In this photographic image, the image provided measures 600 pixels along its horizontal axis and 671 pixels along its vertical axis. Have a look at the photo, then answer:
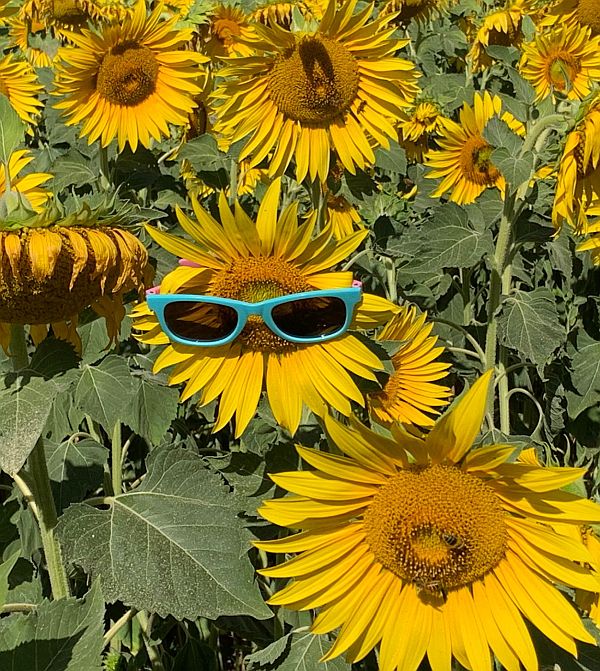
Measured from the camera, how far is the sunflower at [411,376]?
1938 mm

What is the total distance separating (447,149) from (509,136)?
1.06 m

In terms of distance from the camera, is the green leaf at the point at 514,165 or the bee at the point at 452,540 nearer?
the bee at the point at 452,540

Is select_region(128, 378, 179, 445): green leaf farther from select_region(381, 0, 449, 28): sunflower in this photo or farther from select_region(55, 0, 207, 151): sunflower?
select_region(381, 0, 449, 28): sunflower

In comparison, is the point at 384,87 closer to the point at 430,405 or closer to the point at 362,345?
the point at 430,405

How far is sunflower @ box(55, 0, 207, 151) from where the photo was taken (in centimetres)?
278

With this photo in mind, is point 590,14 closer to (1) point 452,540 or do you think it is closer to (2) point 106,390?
(2) point 106,390

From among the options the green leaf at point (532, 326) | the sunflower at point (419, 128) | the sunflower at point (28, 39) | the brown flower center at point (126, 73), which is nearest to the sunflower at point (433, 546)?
the green leaf at point (532, 326)

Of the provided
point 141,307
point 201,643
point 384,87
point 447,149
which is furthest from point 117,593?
point 447,149

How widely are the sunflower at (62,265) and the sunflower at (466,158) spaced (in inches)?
84.0

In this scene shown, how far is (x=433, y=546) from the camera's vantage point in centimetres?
122

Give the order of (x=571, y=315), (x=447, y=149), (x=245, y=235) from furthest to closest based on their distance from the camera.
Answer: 1. (x=447, y=149)
2. (x=571, y=315)
3. (x=245, y=235)

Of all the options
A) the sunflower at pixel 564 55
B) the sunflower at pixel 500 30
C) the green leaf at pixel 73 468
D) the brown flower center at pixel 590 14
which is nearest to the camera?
the green leaf at pixel 73 468

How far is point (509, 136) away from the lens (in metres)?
2.27

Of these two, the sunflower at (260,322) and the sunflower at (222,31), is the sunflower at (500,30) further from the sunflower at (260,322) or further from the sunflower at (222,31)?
the sunflower at (260,322)
